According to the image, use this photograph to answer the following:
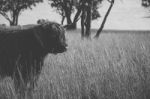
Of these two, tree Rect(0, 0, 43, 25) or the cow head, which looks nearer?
the cow head

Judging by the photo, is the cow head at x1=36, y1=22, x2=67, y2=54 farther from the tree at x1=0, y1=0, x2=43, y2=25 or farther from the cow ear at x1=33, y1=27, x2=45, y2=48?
the tree at x1=0, y1=0, x2=43, y2=25

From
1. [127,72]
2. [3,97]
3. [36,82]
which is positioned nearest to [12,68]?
[36,82]

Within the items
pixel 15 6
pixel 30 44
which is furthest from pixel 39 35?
pixel 15 6

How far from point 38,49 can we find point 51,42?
0.93ft

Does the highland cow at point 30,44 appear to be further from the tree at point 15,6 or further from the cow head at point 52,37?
the tree at point 15,6

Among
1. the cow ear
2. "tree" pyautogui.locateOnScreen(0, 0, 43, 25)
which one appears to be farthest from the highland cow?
"tree" pyautogui.locateOnScreen(0, 0, 43, 25)

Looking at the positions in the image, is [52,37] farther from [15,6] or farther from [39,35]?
[15,6]

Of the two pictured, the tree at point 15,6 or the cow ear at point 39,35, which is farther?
the tree at point 15,6

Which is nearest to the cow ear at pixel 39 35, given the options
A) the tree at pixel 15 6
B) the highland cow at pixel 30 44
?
the highland cow at pixel 30 44

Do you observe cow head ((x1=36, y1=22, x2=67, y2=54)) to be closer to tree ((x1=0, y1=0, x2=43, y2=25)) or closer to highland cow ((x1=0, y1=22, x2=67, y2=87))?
highland cow ((x1=0, y1=22, x2=67, y2=87))

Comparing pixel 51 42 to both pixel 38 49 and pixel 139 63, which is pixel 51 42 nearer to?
pixel 38 49

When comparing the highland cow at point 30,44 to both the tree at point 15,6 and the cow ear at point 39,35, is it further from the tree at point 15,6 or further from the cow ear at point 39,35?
the tree at point 15,6

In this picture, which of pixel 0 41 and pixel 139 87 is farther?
pixel 0 41

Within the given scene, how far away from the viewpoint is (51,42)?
4.13 m
